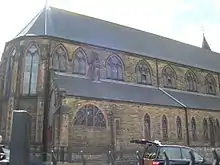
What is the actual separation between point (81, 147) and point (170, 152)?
9.65 m

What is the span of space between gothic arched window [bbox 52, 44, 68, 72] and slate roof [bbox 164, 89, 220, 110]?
36.4ft

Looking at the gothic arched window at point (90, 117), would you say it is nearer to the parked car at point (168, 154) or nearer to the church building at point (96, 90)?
the church building at point (96, 90)

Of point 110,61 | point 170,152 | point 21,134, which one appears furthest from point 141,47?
point 21,134

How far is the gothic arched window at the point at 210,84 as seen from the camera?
3359 cm

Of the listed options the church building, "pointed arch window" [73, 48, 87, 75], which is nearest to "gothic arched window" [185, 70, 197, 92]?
the church building

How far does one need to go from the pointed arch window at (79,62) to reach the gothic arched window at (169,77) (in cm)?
923

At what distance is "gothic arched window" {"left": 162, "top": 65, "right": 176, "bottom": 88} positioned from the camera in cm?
2920

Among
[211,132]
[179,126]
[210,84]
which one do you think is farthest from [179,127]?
[210,84]

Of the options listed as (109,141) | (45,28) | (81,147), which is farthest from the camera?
(45,28)

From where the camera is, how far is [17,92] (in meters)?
21.7

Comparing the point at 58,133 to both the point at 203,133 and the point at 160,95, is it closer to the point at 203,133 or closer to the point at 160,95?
the point at 160,95

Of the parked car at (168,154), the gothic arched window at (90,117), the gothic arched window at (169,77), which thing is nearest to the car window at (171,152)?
the parked car at (168,154)

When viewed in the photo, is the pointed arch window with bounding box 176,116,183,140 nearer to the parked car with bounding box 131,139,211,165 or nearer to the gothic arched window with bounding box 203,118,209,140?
the gothic arched window with bounding box 203,118,209,140

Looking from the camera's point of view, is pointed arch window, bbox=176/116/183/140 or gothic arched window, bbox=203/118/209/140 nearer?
pointed arch window, bbox=176/116/183/140
